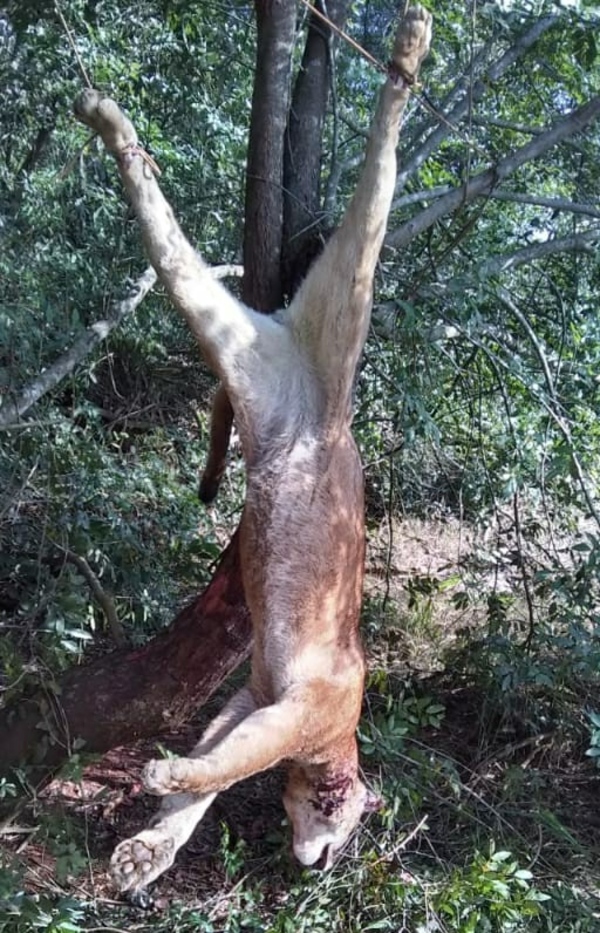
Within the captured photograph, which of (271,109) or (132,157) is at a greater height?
(271,109)

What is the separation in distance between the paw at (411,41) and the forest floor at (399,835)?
10.5 ft

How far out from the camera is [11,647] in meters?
4.64

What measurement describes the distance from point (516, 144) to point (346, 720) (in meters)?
3.99

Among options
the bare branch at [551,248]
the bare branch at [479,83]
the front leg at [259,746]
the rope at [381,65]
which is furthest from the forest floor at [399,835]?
the rope at [381,65]

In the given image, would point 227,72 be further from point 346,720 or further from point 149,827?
point 149,827

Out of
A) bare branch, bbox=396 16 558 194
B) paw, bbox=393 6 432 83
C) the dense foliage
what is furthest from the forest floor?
paw, bbox=393 6 432 83

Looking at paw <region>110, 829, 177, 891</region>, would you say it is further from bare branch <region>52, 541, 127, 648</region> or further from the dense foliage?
bare branch <region>52, 541, 127, 648</region>

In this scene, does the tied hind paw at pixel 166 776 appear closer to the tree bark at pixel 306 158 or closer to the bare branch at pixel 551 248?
the tree bark at pixel 306 158

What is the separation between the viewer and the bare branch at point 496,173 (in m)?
4.63

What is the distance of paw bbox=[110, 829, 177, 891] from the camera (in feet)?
11.4

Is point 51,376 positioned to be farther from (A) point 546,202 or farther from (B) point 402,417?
(A) point 546,202

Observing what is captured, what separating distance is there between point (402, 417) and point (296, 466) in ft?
2.55

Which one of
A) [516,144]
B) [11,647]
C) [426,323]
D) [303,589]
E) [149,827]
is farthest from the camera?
[516,144]

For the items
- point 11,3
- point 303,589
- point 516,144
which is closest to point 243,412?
point 303,589
